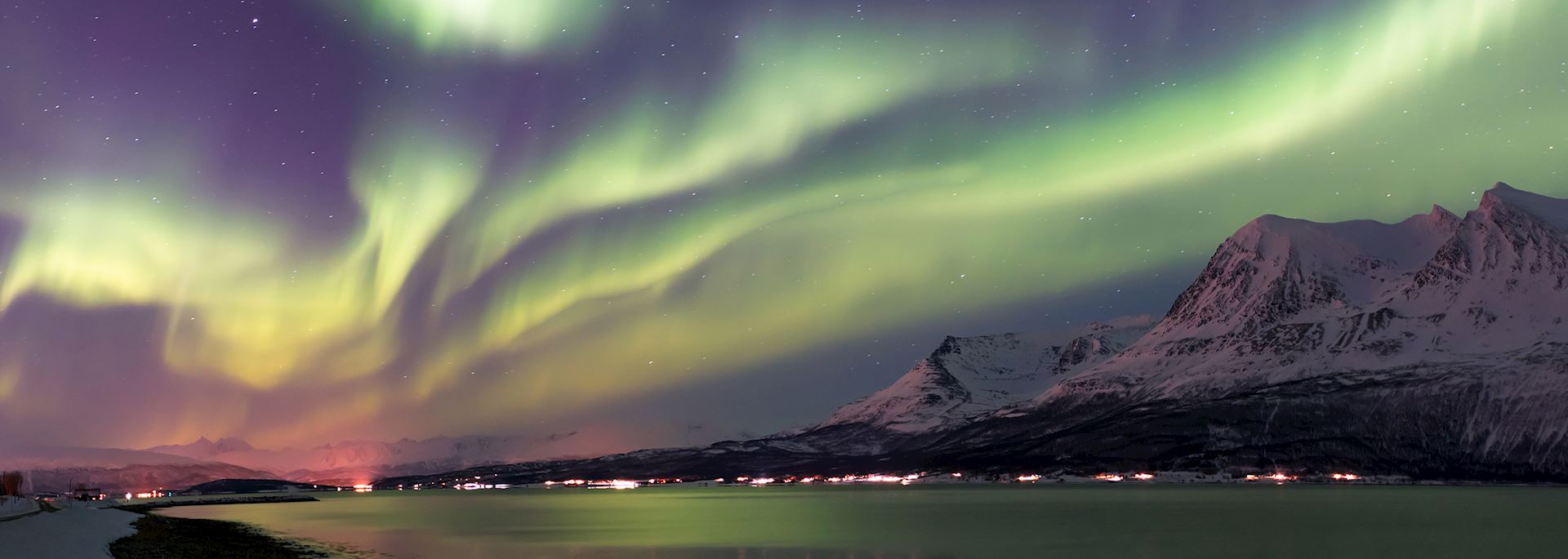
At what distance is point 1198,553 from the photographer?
104m

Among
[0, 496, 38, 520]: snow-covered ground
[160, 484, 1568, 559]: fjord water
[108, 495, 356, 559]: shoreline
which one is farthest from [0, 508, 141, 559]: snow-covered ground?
[160, 484, 1568, 559]: fjord water

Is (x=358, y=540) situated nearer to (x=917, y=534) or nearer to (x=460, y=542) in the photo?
(x=460, y=542)

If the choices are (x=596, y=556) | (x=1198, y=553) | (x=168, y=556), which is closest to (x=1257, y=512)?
(x=1198, y=553)

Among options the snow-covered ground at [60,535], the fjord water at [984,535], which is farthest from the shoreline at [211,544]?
the fjord water at [984,535]

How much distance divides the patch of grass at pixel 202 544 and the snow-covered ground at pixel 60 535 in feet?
5.42

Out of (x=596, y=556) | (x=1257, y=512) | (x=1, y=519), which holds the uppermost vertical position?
(x=1, y=519)

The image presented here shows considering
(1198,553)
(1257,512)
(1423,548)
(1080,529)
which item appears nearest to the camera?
(1198,553)

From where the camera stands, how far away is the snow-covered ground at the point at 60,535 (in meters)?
84.6

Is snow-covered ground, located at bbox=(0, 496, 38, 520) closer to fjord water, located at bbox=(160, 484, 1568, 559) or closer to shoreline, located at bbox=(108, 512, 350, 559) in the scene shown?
shoreline, located at bbox=(108, 512, 350, 559)

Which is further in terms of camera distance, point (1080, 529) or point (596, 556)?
point (1080, 529)

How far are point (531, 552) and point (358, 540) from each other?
29182 millimetres

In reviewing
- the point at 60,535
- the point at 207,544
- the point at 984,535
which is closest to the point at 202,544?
the point at 207,544

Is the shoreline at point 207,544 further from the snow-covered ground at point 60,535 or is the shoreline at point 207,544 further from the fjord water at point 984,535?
the fjord water at point 984,535

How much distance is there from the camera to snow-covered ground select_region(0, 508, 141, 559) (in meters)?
84.6
